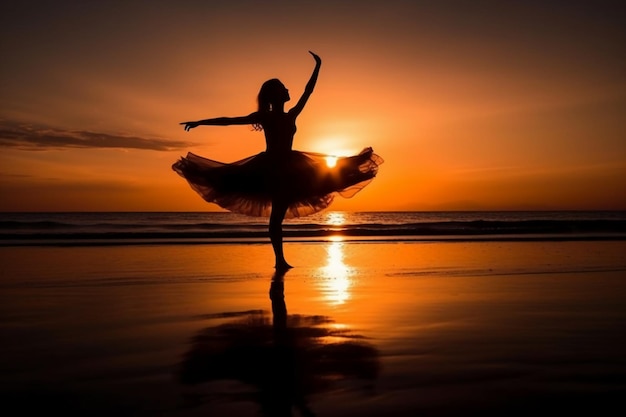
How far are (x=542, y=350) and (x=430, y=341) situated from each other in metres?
0.83

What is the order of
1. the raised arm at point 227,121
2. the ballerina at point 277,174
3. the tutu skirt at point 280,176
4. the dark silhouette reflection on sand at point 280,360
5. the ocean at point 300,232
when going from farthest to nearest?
the ocean at point 300,232
the tutu skirt at point 280,176
the ballerina at point 277,174
the raised arm at point 227,121
the dark silhouette reflection on sand at point 280,360

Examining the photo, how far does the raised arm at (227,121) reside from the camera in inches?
395

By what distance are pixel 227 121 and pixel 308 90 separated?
5.27ft

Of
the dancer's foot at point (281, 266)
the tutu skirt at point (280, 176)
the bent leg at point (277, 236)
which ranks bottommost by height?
the dancer's foot at point (281, 266)

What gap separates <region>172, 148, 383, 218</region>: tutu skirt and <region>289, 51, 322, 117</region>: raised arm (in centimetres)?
90

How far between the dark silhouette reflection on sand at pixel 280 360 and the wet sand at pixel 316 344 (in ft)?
0.05

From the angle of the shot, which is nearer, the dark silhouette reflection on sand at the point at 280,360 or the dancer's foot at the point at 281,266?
the dark silhouette reflection on sand at the point at 280,360

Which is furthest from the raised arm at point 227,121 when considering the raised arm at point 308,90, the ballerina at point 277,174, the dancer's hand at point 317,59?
the dancer's hand at point 317,59

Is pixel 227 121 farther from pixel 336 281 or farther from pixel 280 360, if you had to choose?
pixel 280 360

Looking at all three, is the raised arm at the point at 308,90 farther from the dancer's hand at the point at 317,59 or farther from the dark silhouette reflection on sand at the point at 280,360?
the dark silhouette reflection on sand at the point at 280,360

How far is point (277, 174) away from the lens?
444 inches

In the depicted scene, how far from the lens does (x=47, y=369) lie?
12.4 feet

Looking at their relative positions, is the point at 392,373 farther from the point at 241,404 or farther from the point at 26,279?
the point at 26,279

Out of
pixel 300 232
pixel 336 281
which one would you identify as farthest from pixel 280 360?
pixel 300 232
